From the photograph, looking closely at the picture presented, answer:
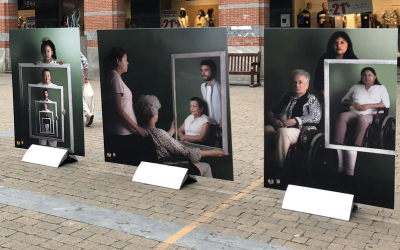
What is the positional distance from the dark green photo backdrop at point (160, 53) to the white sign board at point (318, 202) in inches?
29.9

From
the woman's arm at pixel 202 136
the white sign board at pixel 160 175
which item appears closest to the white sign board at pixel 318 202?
the woman's arm at pixel 202 136

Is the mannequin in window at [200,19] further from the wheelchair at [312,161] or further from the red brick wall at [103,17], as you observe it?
the wheelchair at [312,161]

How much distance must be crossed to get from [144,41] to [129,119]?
0.98m

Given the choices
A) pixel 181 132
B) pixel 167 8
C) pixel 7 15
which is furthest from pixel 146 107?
pixel 7 15

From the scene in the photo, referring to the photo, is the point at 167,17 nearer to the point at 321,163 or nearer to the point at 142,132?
the point at 142,132

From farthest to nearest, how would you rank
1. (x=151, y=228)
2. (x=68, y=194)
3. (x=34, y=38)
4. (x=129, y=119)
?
(x=34, y=38)
(x=129, y=119)
(x=68, y=194)
(x=151, y=228)

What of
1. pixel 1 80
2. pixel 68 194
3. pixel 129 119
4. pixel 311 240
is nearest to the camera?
pixel 311 240

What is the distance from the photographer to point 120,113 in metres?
6.98

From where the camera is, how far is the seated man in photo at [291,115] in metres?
5.57

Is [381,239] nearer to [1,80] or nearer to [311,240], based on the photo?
[311,240]

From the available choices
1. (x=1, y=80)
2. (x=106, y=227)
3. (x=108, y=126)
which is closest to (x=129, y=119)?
(x=108, y=126)

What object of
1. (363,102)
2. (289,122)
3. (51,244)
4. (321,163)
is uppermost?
(363,102)

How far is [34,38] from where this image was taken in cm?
776

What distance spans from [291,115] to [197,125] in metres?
1.15
